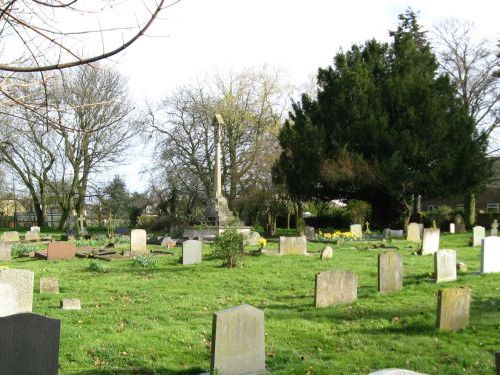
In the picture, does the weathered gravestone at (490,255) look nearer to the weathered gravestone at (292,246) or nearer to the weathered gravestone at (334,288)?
the weathered gravestone at (334,288)

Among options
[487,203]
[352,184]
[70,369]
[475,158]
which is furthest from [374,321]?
[487,203]

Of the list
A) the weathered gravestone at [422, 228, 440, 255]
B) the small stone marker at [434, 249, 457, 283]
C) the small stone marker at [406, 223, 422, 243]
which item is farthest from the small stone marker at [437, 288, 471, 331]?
the small stone marker at [406, 223, 422, 243]

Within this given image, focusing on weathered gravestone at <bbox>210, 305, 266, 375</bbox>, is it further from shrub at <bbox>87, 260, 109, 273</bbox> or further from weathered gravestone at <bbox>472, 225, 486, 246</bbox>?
weathered gravestone at <bbox>472, 225, 486, 246</bbox>

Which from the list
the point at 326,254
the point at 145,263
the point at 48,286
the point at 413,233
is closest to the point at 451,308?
the point at 48,286

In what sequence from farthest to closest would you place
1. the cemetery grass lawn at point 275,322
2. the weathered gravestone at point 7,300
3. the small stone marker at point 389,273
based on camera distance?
the small stone marker at point 389,273
the weathered gravestone at point 7,300
the cemetery grass lawn at point 275,322

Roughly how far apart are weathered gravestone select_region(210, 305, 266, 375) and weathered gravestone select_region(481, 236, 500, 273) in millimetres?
8873

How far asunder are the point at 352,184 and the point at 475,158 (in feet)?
23.0

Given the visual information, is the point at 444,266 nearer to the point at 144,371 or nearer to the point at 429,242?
the point at 429,242

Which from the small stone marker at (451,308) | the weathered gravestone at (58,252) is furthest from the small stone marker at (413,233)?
the small stone marker at (451,308)

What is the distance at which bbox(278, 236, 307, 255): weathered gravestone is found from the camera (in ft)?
66.2

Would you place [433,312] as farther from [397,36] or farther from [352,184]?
[397,36]

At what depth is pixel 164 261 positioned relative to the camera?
19.0 meters

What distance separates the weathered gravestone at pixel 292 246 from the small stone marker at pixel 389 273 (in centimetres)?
789

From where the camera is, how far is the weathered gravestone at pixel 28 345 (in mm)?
5965
